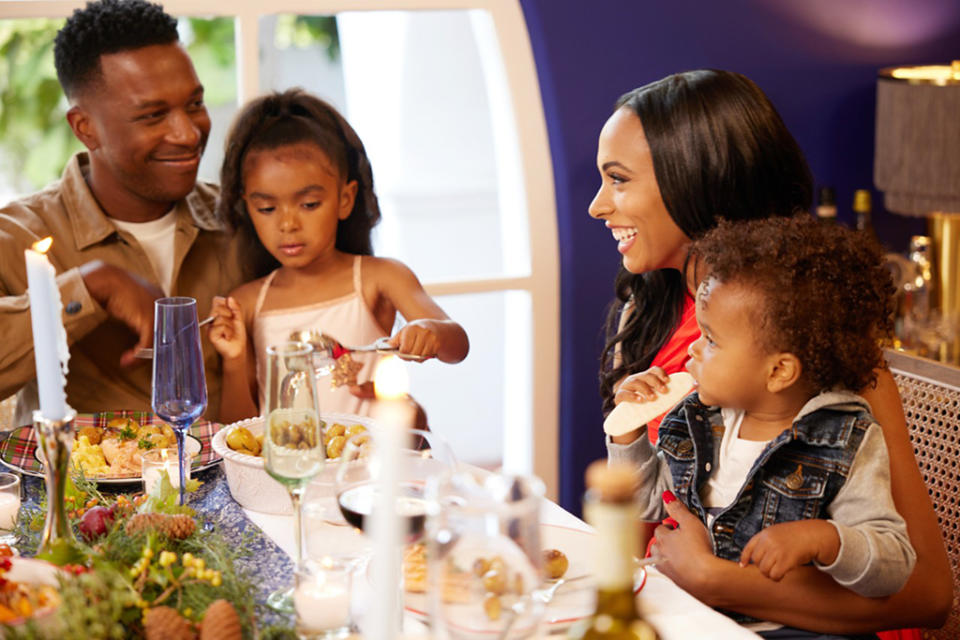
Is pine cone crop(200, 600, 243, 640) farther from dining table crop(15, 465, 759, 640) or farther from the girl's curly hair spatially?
the girl's curly hair

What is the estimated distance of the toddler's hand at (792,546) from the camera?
1346 millimetres

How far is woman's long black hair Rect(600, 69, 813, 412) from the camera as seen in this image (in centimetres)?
188

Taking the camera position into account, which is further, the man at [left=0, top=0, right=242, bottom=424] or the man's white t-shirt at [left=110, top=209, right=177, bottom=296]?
the man's white t-shirt at [left=110, top=209, right=177, bottom=296]

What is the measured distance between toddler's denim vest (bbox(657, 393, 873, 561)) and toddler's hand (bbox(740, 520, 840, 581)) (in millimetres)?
105

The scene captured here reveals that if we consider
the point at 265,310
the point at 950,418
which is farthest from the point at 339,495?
the point at 265,310

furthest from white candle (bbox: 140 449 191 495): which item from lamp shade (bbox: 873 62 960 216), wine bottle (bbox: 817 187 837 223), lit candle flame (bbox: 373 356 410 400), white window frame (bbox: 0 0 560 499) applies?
lamp shade (bbox: 873 62 960 216)

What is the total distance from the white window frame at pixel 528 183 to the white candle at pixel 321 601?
183 cm

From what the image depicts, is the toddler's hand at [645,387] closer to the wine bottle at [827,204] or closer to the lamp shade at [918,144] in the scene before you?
the wine bottle at [827,204]

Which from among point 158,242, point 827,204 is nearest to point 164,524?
point 158,242

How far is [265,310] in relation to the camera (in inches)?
92.7

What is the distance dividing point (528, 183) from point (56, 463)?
6.38 ft

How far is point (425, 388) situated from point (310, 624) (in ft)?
15.2

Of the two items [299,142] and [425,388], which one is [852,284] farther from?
[425,388]

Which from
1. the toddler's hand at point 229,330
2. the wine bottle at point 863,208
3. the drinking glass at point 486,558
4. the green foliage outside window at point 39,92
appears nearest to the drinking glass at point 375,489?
the drinking glass at point 486,558
